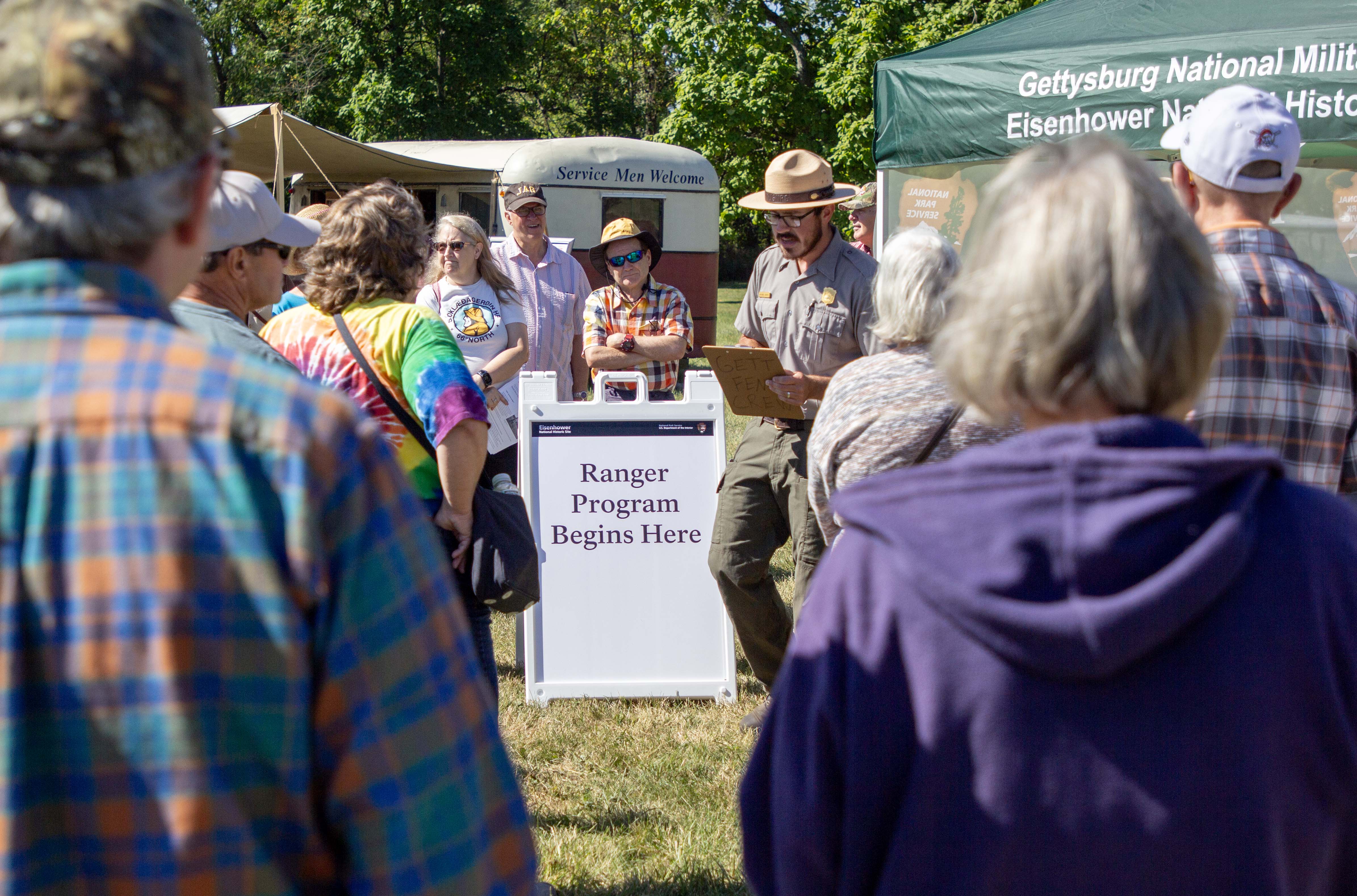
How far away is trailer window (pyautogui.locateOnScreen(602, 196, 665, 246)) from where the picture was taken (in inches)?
587

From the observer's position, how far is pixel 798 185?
4.33 metres

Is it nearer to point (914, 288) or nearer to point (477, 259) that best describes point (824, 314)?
point (914, 288)

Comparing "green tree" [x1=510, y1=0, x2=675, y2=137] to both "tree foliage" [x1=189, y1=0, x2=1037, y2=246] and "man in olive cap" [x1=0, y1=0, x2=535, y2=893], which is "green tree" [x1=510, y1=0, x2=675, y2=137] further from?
"man in olive cap" [x1=0, y1=0, x2=535, y2=893]

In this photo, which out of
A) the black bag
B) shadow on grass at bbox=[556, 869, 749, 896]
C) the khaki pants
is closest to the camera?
the black bag

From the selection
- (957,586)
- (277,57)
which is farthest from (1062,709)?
(277,57)

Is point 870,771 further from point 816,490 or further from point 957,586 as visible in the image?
point 816,490

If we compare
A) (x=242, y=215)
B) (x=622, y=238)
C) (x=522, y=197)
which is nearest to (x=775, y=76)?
(x=522, y=197)

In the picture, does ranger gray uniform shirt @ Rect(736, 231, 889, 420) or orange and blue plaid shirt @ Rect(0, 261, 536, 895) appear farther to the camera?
ranger gray uniform shirt @ Rect(736, 231, 889, 420)

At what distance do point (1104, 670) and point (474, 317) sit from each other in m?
4.14

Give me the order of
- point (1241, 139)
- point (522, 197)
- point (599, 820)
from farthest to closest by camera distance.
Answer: point (522, 197) < point (599, 820) < point (1241, 139)

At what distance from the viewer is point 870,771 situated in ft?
3.92

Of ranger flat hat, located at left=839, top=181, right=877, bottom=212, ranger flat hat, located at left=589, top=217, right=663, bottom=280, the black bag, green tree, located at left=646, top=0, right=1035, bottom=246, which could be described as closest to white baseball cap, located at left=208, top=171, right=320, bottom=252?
the black bag

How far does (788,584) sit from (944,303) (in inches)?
140

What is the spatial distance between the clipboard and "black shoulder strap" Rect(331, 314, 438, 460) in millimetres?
1329
